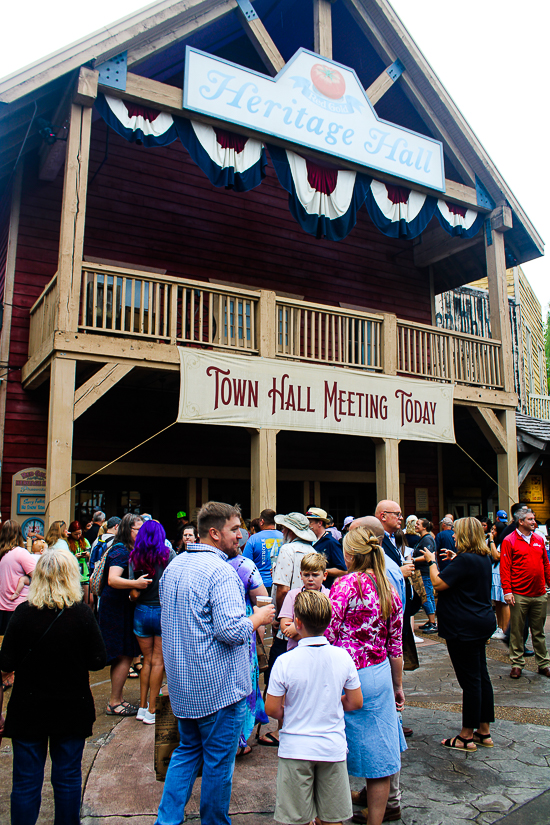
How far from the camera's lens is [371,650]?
330 cm

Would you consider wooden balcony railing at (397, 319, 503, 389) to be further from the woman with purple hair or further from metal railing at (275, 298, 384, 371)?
the woman with purple hair

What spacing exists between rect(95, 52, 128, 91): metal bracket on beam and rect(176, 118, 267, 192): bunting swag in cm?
96

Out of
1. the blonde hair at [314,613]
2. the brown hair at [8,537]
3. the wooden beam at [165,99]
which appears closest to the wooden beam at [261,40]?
the wooden beam at [165,99]

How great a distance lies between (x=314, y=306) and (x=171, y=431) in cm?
374

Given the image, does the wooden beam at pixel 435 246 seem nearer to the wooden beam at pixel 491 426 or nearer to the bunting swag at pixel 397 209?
the bunting swag at pixel 397 209

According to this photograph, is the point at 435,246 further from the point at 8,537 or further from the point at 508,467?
the point at 8,537

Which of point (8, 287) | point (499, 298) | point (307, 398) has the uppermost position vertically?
point (499, 298)

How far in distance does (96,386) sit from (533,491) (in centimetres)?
1197

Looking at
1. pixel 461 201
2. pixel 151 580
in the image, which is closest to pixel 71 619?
pixel 151 580

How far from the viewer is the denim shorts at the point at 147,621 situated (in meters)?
4.94

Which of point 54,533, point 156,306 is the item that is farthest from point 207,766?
point 156,306

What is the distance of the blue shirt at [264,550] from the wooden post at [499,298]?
24.7ft

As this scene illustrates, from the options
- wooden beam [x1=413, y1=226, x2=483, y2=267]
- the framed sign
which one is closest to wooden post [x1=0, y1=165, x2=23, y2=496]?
Result: wooden beam [x1=413, y1=226, x2=483, y2=267]

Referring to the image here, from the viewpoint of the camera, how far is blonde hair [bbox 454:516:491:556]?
15.1 ft
